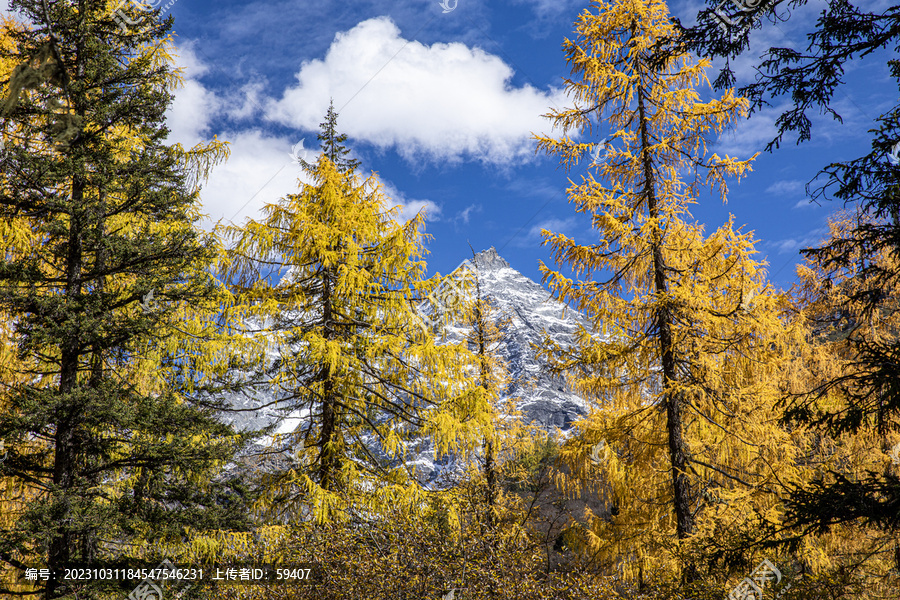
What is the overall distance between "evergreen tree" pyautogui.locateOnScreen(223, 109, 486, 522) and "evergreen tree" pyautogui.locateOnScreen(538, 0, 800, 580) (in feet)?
7.76

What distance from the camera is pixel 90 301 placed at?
22.5 feet

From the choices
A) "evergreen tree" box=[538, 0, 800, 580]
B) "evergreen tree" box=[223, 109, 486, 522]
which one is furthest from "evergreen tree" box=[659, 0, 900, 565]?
"evergreen tree" box=[223, 109, 486, 522]

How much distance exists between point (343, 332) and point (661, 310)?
5.32 meters

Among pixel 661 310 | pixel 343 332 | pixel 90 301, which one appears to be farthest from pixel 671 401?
pixel 90 301

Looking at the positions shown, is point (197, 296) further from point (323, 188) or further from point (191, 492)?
point (191, 492)

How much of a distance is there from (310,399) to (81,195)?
14.9ft

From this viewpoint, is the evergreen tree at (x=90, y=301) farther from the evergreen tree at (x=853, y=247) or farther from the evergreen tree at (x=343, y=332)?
the evergreen tree at (x=853, y=247)

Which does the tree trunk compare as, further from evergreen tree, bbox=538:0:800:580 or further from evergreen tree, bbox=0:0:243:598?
evergreen tree, bbox=0:0:243:598

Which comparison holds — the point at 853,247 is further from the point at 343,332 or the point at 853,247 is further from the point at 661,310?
the point at 343,332

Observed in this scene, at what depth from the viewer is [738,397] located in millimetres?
8344

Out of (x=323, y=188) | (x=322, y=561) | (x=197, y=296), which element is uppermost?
(x=323, y=188)

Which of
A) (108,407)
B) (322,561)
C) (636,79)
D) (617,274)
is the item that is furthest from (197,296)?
(636,79)

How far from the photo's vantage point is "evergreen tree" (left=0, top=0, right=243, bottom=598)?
6.51m

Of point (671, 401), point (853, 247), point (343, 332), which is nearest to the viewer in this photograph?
point (853, 247)
